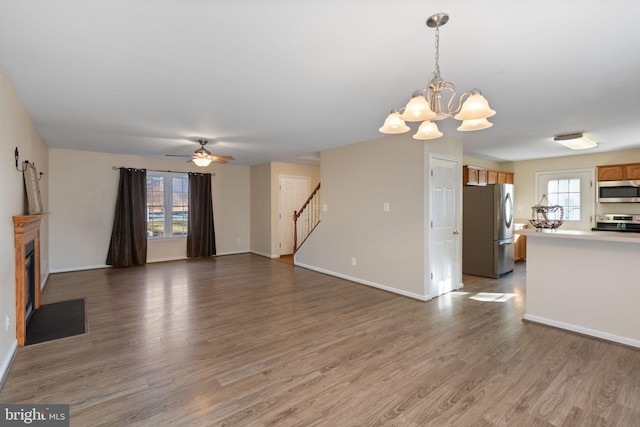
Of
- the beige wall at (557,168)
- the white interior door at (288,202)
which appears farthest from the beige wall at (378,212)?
the beige wall at (557,168)

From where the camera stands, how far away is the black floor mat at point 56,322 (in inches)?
124

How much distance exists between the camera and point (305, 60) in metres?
2.31

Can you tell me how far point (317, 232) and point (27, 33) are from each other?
491 centimetres

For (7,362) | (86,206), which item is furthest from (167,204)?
(7,362)

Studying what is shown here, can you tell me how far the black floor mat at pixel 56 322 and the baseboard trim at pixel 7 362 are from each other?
0.21m

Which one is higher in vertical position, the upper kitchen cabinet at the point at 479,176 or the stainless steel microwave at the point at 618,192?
the upper kitchen cabinet at the point at 479,176

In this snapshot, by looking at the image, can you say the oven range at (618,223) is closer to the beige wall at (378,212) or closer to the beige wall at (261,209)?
the beige wall at (378,212)

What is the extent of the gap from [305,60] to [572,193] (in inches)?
287

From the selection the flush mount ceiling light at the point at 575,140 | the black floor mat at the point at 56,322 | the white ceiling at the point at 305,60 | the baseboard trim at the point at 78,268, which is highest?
the white ceiling at the point at 305,60

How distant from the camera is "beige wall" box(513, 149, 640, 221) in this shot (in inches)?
239

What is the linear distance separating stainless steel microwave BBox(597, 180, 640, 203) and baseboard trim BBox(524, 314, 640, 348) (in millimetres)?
4304

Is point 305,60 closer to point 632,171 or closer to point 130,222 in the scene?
point 130,222

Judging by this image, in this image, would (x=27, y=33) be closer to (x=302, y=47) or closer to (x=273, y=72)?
(x=273, y=72)

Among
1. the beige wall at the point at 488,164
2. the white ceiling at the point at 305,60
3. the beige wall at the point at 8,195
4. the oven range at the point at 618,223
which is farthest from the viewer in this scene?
the beige wall at the point at 488,164
